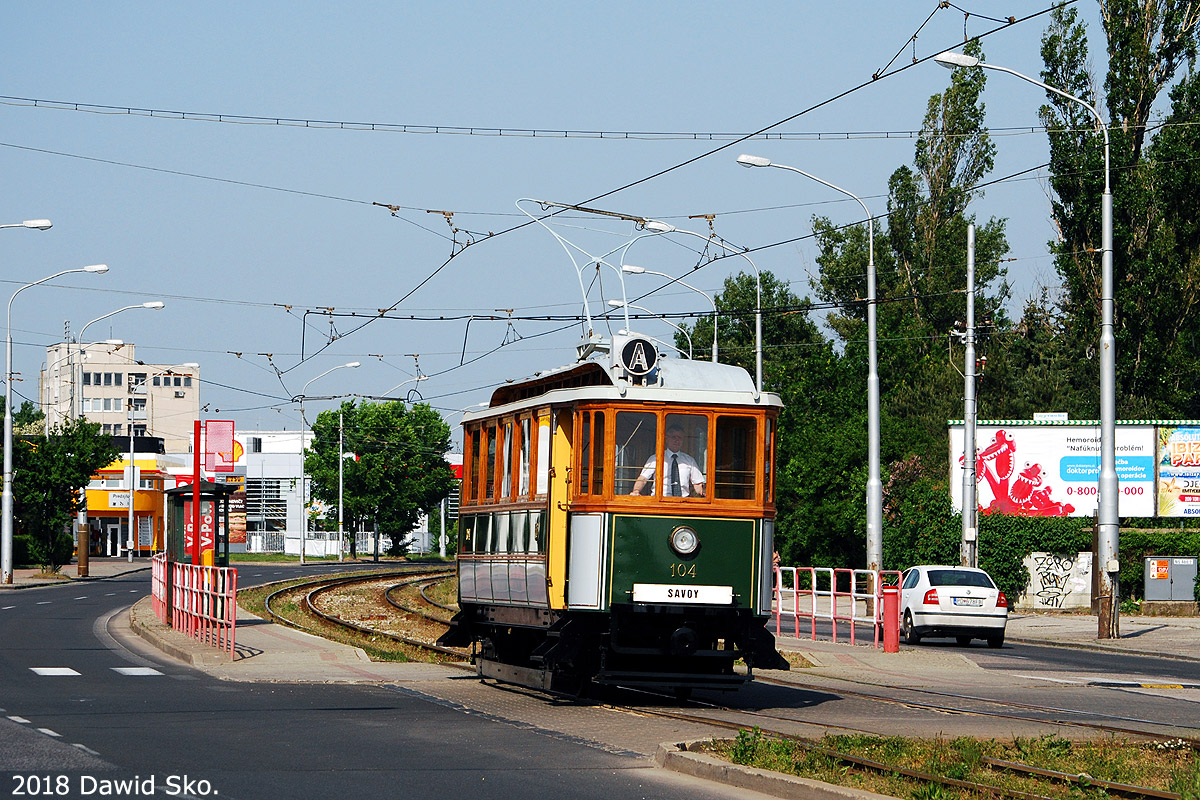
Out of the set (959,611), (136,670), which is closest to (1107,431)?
(959,611)

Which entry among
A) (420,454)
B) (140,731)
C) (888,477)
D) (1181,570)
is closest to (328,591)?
(888,477)

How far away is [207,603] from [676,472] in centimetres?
1013

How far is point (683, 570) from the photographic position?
15406 millimetres

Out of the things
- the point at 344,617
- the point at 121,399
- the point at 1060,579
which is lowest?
the point at 344,617

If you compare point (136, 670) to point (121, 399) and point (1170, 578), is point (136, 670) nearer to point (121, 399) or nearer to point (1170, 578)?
point (1170, 578)

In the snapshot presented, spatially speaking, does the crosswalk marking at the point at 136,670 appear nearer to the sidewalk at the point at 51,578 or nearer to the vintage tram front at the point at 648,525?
the vintage tram front at the point at 648,525

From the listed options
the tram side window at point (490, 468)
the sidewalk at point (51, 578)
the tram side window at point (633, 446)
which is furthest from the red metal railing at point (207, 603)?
the sidewalk at point (51, 578)

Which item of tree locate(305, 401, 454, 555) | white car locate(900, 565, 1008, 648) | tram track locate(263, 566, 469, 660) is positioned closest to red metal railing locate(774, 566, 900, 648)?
white car locate(900, 565, 1008, 648)

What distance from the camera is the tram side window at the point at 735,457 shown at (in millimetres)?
15820

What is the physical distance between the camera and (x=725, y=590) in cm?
1541

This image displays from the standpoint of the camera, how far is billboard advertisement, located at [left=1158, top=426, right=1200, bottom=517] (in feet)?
147

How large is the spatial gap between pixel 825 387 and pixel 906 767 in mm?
54053

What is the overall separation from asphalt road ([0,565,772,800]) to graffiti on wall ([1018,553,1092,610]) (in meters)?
29.2

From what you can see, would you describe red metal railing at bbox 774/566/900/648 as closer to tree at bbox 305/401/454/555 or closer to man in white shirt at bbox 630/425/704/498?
man in white shirt at bbox 630/425/704/498
